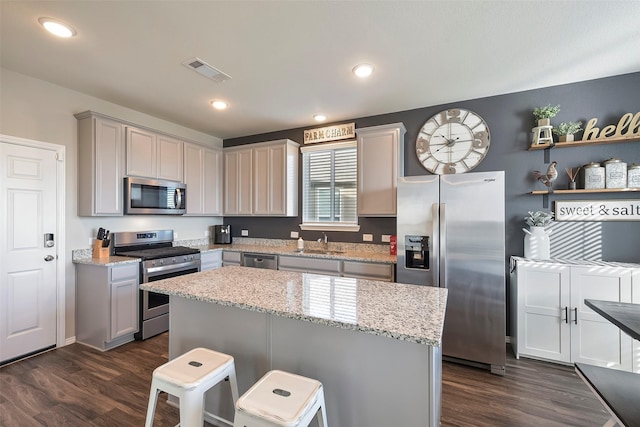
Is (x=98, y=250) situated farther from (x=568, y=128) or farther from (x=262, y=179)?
(x=568, y=128)

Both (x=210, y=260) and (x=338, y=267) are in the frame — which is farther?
(x=210, y=260)

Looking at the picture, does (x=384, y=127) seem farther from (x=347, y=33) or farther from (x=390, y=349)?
(x=390, y=349)

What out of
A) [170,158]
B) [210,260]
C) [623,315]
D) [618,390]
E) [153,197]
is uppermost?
[170,158]

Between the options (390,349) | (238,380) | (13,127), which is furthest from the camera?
(13,127)

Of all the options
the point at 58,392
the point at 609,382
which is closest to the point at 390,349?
the point at 609,382

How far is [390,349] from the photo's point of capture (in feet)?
4.34

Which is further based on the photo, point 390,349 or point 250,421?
point 390,349

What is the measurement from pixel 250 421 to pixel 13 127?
3.45m

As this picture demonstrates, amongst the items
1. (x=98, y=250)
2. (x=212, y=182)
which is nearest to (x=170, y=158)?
(x=212, y=182)

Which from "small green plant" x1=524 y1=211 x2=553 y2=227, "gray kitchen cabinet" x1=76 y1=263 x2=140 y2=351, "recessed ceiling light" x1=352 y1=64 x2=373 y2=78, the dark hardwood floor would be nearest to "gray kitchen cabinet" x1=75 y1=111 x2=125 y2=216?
"gray kitchen cabinet" x1=76 y1=263 x2=140 y2=351

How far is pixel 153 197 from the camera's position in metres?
3.57

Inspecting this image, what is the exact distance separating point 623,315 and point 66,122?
485cm

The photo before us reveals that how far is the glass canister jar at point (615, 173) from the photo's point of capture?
2.61 m

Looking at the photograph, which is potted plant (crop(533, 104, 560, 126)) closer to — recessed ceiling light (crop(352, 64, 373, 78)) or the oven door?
recessed ceiling light (crop(352, 64, 373, 78))
